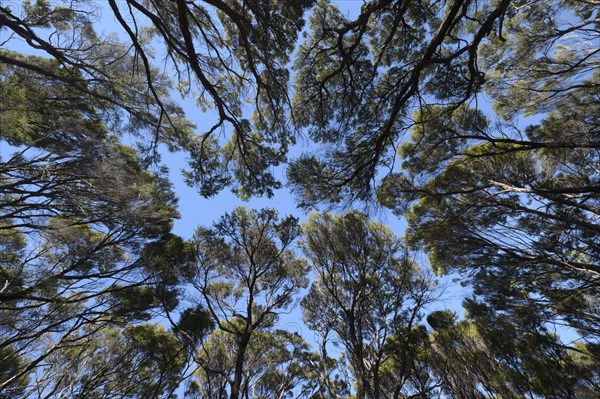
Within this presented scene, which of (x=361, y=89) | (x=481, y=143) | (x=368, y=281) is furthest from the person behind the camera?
(x=368, y=281)

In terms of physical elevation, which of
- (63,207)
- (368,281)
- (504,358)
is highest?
(63,207)

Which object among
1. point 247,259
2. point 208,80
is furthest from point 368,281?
point 208,80

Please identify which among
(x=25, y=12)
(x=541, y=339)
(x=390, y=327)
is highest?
(x=25, y=12)

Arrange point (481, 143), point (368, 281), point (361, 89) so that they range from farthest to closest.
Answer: point (368, 281) → point (481, 143) → point (361, 89)

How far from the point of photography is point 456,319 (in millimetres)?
8023

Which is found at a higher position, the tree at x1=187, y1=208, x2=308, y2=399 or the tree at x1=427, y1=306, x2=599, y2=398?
the tree at x1=187, y1=208, x2=308, y2=399

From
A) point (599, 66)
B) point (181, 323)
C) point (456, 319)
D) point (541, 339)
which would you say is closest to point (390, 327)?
point (456, 319)

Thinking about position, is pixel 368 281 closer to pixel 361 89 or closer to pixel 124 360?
pixel 361 89

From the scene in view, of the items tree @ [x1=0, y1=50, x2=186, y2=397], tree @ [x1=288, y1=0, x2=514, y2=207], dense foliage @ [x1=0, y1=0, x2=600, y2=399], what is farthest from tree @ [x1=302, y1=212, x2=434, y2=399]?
tree @ [x1=0, y1=50, x2=186, y2=397]

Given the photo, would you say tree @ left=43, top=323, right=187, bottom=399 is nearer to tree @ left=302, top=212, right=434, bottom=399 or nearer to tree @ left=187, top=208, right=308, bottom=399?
tree @ left=187, top=208, right=308, bottom=399

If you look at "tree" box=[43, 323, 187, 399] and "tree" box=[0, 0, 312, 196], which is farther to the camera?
"tree" box=[43, 323, 187, 399]

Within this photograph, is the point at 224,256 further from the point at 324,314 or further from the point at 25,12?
the point at 25,12

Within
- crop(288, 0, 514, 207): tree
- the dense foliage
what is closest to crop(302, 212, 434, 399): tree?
the dense foliage

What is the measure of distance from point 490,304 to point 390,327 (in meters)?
2.52
